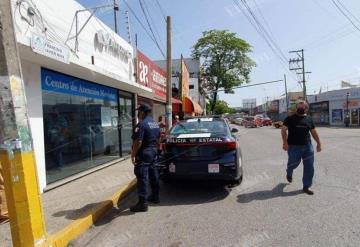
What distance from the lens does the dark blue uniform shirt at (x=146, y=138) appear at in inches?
250

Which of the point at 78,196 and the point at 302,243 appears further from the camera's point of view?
the point at 78,196

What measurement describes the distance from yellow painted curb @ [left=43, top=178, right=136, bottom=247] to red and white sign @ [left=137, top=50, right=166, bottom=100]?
899 centimetres

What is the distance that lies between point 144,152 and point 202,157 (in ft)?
4.39

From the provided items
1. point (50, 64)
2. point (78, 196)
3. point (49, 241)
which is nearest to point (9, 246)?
point (49, 241)

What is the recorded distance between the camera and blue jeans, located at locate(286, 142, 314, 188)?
718 centimetres

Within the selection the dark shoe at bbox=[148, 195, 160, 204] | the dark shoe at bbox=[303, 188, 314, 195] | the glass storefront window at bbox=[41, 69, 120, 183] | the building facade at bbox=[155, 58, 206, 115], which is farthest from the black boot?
the building facade at bbox=[155, 58, 206, 115]

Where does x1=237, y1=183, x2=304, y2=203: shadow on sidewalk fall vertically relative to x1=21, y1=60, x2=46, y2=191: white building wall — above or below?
below

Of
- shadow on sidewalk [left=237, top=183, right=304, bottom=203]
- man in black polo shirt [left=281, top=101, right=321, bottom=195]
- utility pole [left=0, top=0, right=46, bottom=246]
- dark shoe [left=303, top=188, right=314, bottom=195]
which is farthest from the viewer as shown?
man in black polo shirt [left=281, top=101, right=321, bottom=195]

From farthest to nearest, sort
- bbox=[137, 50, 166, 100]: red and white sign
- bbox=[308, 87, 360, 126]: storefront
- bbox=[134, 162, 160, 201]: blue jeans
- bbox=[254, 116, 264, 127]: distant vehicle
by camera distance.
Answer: bbox=[254, 116, 264, 127]: distant vehicle → bbox=[308, 87, 360, 126]: storefront → bbox=[137, 50, 166, 100]: red and white sign → bbox=[134, 162, 160, 201]: blue jeans

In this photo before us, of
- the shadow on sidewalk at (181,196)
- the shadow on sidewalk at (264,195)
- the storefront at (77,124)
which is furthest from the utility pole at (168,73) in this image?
the shadow on sidewalk at (264,195)

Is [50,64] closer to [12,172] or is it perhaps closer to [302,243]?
[12,172]

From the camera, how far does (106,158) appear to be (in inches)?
476

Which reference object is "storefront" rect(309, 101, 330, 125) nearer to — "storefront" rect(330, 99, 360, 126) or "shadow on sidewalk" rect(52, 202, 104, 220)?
"storefront" rect(330, 99, 360, 126)

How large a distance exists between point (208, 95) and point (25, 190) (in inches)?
2259
